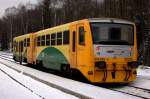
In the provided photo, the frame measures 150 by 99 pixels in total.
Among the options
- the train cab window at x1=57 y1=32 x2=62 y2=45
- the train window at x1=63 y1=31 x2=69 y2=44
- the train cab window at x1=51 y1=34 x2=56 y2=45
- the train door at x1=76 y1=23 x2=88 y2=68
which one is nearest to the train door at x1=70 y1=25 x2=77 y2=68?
the train door at x1=76 y1=23 x2=88 y2=68

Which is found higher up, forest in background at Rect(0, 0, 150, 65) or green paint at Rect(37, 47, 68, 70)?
forest in background at Rect(0, 0, 150, 65)

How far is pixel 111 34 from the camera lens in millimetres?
17797

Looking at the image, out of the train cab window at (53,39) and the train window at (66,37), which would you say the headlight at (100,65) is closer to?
the train window at (66,37)

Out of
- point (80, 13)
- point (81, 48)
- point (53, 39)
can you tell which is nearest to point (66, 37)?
point (81, 48)

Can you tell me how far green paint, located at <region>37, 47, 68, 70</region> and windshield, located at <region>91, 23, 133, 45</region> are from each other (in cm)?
384

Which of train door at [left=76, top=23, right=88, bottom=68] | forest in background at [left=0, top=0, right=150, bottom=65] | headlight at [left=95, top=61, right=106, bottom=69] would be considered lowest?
headlight at [left=95, top=61, right=106, bottom=69]

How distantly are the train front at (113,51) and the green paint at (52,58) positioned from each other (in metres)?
3.91

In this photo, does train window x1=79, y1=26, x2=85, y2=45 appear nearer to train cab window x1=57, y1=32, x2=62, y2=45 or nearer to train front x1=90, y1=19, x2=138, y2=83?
train front x1=90, y1=19, x2=138, y2=83

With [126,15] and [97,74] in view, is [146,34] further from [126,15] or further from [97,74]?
[97,74]

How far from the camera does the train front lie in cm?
1741

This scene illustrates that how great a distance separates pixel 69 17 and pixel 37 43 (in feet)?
143

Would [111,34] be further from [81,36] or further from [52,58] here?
[52,58]

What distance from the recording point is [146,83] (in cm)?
1831

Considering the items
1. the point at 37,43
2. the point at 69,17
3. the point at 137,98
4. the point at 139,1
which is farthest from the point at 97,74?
the point at 69,17
